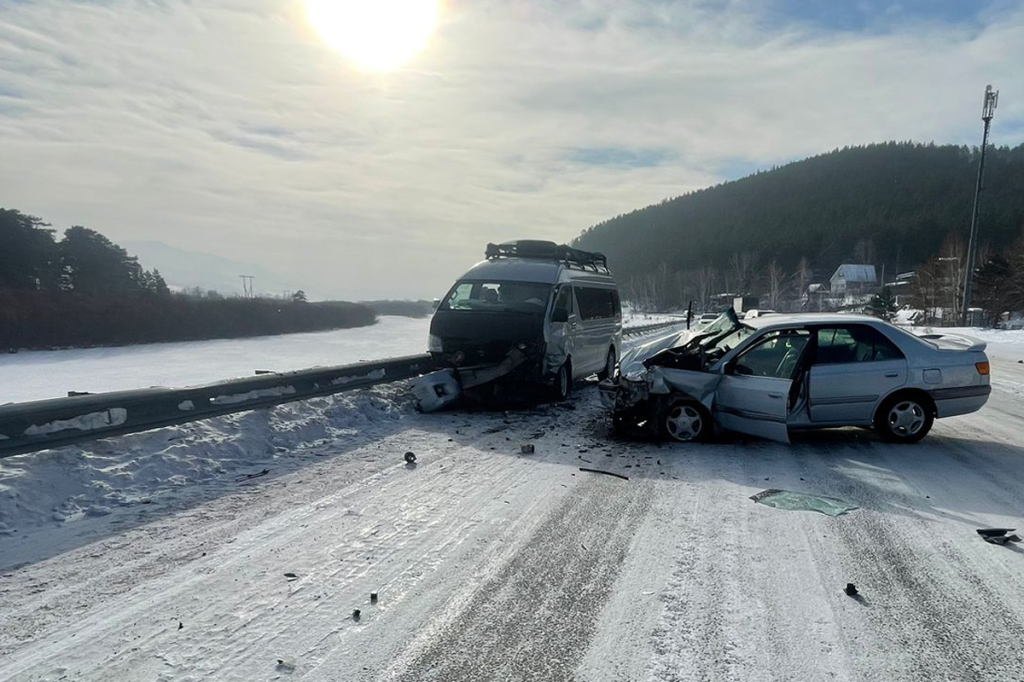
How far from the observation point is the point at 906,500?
212 inches

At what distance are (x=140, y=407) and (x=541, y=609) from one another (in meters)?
5.06

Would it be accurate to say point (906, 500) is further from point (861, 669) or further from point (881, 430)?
point (861, 669)

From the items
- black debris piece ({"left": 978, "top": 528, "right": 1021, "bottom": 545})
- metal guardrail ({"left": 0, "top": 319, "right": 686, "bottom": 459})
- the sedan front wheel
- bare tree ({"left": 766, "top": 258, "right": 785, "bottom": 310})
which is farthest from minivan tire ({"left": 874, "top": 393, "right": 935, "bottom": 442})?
bare tree ({"left": 766, "top": 258, "right": 785, "bottom": 310})

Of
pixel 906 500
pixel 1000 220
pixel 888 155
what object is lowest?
pixel 906 500

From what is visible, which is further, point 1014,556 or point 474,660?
point 1014,556

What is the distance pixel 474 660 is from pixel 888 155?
165570mm

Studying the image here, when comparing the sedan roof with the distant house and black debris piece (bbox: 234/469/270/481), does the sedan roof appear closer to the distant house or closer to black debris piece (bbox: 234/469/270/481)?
black debris piece (bbox: 234/469/270/481)

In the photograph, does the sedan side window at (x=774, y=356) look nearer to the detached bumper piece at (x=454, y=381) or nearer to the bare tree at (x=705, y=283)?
the detached bumper piece at (x=454, y=381)

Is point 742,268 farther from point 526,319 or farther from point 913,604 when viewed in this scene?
point 913,604

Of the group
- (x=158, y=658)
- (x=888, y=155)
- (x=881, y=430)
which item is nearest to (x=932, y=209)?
(x=888, y=155)

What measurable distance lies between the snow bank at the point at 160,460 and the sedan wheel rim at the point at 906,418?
6.66 metres

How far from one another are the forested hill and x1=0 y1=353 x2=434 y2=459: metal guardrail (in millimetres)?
110320

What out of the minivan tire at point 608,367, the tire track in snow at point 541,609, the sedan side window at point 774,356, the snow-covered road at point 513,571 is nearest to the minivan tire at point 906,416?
the snow-covered road at point 513,571

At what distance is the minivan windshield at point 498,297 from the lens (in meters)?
10.7
